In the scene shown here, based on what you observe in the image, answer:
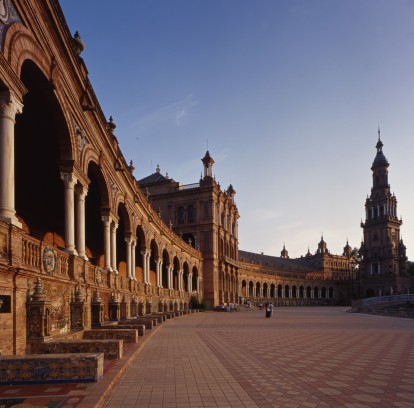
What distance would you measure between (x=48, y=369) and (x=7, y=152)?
4398mm

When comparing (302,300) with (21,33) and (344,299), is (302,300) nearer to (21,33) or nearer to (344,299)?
(344,299)

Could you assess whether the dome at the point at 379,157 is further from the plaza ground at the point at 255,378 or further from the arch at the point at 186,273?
the plaza ground at the point at 255,378

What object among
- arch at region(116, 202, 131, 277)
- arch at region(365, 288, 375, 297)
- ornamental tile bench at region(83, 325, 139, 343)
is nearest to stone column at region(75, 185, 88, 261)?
ornamental tile bench at region(83, 325, 139, 343)

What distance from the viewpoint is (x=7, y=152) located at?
30.1 ft

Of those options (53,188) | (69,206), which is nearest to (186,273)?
(53,188)

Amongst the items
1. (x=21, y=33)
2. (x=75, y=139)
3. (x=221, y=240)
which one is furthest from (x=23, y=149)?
(x=221, y=240)

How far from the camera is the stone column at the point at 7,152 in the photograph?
9031 mm

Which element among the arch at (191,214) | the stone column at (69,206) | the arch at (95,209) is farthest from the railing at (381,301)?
the stone column at (69,206)

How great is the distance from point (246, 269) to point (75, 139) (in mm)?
69116

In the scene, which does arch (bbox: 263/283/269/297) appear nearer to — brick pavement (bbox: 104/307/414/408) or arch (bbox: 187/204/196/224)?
arch (bbox: 187/204/196/224)

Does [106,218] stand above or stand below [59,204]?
below

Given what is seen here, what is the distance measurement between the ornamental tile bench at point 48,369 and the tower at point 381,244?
97.1 meters

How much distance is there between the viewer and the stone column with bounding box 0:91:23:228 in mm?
9031

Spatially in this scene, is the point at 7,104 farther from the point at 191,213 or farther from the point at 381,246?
the point at 381,246
